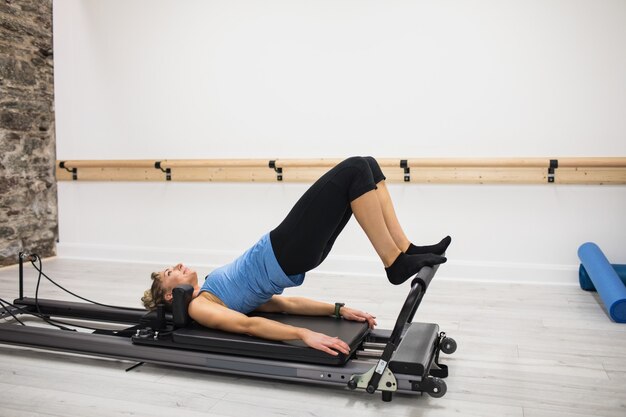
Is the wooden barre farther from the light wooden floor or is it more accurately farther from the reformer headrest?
the reformer headrest

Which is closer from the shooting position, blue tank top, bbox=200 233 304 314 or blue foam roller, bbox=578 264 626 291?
blue tank top, bbox=200 233 304 314

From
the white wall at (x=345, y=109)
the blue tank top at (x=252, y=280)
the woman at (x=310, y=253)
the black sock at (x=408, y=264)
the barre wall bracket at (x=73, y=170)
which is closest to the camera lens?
the black sock at (x=408, y=264)

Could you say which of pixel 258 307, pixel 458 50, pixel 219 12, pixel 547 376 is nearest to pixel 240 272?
pixel 258 307

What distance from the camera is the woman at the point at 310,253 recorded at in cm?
247

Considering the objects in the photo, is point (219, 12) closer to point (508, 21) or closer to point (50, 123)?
point (50, 123)

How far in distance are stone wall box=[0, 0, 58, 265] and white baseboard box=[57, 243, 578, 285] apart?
39 centimetres

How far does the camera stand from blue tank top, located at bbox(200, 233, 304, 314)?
101 inches

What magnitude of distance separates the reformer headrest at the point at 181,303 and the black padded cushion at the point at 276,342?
0.13ft

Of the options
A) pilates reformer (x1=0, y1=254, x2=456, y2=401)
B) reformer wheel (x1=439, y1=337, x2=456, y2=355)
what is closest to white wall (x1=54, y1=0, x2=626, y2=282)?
reformer wheel (x1=439, y1=337, x2=456, y2=355)

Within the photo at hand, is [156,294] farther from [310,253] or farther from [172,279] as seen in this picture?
[310,253]

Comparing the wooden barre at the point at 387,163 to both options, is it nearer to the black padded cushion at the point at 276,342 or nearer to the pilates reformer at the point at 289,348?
the pilates reformer at the point at 289,348

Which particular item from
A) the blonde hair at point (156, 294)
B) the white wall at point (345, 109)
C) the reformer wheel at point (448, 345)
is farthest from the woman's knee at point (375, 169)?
the white wall at point (345, 109)

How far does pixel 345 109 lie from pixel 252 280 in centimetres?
246

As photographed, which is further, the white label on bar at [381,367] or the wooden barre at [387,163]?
the wooden barre at [387,163]
